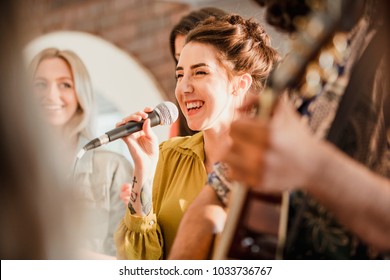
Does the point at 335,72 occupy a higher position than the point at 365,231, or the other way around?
the point at 335,72

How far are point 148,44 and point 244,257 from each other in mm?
776

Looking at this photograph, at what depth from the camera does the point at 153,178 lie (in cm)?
144

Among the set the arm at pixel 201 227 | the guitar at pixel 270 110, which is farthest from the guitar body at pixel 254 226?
the arm at pixel 201 227

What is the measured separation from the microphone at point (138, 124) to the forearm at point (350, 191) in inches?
26.6

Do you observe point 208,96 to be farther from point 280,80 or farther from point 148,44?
point 280,80

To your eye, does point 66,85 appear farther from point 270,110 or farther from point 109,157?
point 270,110

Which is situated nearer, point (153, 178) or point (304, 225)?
point (304, 225)

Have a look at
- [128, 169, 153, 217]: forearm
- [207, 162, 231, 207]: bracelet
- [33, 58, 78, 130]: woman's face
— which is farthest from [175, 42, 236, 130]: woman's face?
[207, 162, 231, 207]: bracelet

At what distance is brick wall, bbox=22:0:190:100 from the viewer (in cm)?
147

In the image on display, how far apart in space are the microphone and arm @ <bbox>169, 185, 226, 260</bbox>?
1.34 feet

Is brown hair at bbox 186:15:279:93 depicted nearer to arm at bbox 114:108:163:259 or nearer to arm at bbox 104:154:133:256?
arm at bbox 114:108:163:259

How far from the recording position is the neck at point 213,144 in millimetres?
1388

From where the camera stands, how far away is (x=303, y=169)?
30.0 inches
